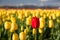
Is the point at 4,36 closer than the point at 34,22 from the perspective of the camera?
No

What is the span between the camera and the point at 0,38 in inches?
94.7

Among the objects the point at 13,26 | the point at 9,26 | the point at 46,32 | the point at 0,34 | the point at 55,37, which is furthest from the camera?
the point at 46,32

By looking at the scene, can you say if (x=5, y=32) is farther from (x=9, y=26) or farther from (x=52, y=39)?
(x=52, y=39)

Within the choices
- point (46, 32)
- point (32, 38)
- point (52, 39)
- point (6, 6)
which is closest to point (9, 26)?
point (32, 38)

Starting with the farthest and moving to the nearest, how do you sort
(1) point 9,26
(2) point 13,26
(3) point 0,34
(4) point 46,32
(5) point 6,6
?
1. (5) point 6,6
2. (4) point 46,32
3. (3) point 0,34
4. (1) point 9,26
5. (2) point 13,26

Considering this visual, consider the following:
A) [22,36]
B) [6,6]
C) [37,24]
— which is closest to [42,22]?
[37,24]

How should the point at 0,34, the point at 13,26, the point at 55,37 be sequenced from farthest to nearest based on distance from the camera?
the point at 55,37, the point at 0,34, the point at 13,26

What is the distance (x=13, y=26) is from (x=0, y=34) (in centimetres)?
45

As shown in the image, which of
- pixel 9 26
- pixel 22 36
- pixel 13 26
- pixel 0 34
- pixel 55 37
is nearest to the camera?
pixel 22 36

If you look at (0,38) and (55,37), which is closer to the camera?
(0,38)

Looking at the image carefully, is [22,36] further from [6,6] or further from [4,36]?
[6,6]

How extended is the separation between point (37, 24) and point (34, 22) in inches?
1.3

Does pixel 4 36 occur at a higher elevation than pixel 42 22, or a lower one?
lower

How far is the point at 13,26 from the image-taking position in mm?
2098
